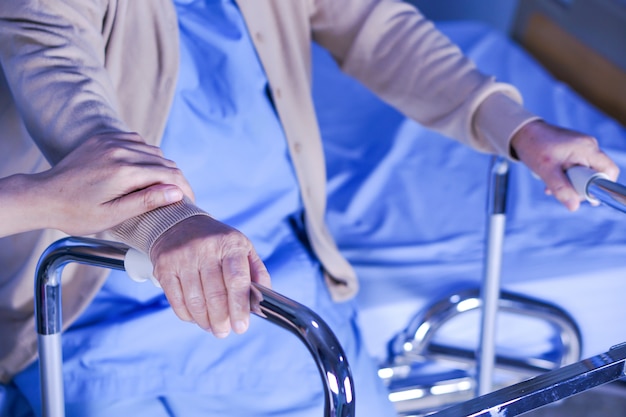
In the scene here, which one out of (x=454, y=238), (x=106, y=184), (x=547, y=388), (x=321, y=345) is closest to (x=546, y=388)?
(x=547, y=388)

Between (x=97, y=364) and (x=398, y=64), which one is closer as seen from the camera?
(x=97, y=364)

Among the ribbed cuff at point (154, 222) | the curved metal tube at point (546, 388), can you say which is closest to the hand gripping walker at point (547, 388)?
the curved metal tube at point (546, 388)

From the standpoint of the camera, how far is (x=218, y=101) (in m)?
1.07

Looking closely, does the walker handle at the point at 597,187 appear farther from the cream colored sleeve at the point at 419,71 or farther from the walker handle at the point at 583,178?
the cream colored sleeve at the point at 419,71

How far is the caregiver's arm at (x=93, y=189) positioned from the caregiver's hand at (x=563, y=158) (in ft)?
1.52

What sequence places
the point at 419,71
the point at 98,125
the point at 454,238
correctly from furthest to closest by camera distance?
the point at 454,238
the point at 419,71
the point at 98,125

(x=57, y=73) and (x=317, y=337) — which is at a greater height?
(x=57, y=73)

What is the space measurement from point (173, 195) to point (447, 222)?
3.29 ft

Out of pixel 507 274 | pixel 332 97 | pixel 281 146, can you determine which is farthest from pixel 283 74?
pixel 332 97

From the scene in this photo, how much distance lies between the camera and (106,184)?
69 centimetres

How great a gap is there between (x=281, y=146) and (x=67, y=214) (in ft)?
1.49

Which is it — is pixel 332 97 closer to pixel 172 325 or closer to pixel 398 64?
pixel 398 64

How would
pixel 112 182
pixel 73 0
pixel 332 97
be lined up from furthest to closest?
1. pixel 332 97
2. pixel 73 0
3. pixel 112 182

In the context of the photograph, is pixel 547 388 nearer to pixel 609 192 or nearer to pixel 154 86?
pixel 609 192
